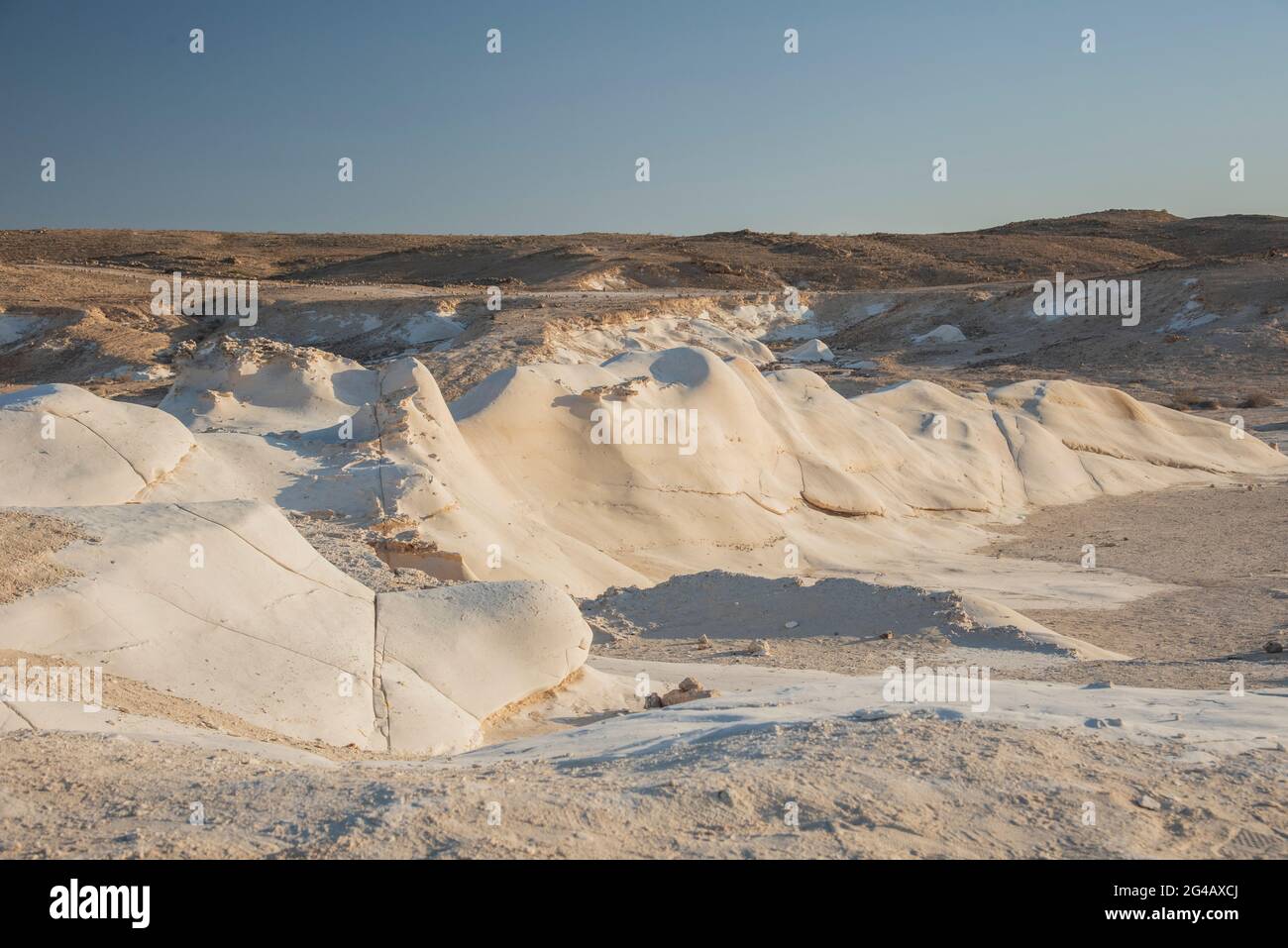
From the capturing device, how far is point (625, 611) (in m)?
8.91

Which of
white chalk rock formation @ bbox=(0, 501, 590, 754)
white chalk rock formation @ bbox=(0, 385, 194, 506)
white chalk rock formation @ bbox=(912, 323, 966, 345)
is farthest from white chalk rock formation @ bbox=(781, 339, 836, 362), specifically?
white chalk rock formation @ bbox=(0, 501, 590, 754)

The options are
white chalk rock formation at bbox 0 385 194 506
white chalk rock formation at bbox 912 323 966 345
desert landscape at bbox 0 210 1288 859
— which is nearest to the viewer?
desert landscape at bbox 0 210 1288 859

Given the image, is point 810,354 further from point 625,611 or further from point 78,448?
point 78,448

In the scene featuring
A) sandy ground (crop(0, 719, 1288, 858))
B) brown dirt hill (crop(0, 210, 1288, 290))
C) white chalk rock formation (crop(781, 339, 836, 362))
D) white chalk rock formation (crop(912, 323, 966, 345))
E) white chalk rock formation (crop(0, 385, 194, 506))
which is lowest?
sandy ground (crop(0, 719, 1288, 858))

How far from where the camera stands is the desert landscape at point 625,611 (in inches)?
135

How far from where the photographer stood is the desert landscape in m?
3.44

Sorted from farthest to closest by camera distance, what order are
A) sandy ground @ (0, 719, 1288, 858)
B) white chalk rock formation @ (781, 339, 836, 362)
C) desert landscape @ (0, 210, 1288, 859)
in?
white chalk rock formation @ (781, 339, 836, 362) → desert landscape @ (0, 210, 1288, 859) → sandy ground @ (0, 719, 1288, 858)

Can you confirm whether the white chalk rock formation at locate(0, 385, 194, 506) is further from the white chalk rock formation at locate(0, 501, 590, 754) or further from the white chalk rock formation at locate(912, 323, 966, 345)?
the white chalk rock formation at locate(912, 323, 966, 345)

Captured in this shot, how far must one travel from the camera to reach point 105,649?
5.03 metres

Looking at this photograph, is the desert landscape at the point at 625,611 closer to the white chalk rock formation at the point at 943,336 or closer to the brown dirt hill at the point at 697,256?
the white chalk rock formation at the point at 943,336

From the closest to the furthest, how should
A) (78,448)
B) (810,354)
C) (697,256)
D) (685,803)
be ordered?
(685,803)
(78,448)
(810,354)
(697,256)

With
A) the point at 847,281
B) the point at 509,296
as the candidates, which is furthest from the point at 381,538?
the point at 847,281

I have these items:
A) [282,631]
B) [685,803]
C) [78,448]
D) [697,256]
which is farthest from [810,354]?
[685,803]

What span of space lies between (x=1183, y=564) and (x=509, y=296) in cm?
1976
